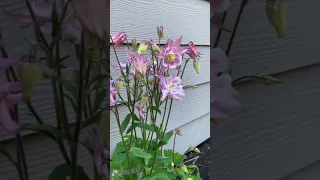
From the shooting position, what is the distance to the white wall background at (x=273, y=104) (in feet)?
1.55

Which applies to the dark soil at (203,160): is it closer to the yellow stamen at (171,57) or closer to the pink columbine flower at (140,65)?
the yellow stamen at (171,57)

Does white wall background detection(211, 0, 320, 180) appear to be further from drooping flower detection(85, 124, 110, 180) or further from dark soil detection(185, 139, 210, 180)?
dark soil detection(185, 139, 210, 180)

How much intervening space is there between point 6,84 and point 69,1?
0.36ft

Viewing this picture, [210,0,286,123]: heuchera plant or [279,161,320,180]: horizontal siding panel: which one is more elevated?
[210,0,286,123]: heuchera plant

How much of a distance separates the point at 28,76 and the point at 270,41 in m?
0.28

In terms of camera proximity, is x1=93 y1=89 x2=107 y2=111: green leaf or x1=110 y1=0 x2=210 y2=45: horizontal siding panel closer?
x1=93 y1=89 x2=107 y2=111: green leaf

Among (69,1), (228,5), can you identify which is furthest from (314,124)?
(69,1)

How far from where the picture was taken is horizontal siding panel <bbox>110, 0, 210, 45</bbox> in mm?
1878

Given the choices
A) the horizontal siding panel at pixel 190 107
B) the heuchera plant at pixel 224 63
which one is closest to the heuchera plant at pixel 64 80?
the heuchera plant at pixel 224 63

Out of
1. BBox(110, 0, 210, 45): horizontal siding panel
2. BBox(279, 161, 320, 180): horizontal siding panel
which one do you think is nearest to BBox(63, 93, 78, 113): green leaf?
BBox(279, 161, 320, 180): horizontal siding panel

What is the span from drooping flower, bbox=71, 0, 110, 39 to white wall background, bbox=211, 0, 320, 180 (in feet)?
0.45

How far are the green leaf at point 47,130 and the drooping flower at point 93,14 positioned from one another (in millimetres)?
115

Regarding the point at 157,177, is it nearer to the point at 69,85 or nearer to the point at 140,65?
the point at 140,65

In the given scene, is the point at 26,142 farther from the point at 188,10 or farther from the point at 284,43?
the point at 188,10
